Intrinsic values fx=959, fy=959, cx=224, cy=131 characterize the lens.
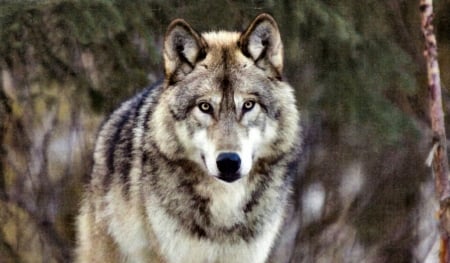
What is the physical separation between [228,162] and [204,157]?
0.89ft

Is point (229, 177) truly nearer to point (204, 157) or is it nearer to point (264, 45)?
point (204, 157)

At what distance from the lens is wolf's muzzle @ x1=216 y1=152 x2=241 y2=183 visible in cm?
507

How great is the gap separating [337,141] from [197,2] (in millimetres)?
1923

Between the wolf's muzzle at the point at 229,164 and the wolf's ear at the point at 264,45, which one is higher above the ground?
the wolf's ear at the point at 264,45

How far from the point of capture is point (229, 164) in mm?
5082

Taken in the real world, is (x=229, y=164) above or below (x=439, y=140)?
below

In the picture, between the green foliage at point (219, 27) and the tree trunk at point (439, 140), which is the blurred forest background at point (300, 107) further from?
the tree trunk at point (439, 140)

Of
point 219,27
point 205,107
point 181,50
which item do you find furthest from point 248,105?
point 219,27

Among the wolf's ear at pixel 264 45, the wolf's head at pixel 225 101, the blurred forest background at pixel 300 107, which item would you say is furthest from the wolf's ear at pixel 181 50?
the blurred forest background at pixel 300 107

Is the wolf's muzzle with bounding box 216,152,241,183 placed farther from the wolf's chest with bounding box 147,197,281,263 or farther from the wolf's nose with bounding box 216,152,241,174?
the wolf's chest with bounding box 147,197,281,263

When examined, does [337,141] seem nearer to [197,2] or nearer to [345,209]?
[345,209]

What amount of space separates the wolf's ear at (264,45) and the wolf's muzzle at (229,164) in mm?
679

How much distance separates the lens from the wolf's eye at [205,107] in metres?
5.26

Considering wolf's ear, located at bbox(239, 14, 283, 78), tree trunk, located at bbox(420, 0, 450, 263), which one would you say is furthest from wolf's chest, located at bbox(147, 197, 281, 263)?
tree trunk, located at bbox(420, 0, 450, 263)
